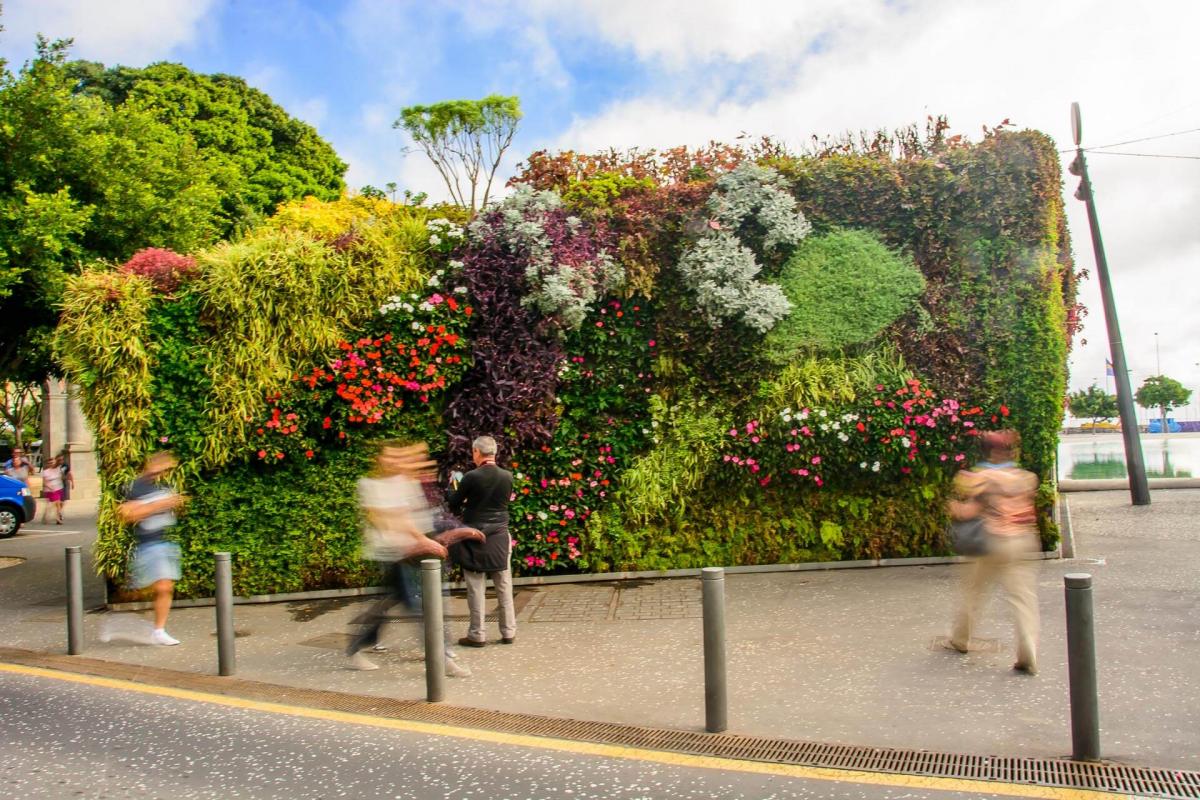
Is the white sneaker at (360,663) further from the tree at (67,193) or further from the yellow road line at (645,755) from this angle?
the tree at (67,193)

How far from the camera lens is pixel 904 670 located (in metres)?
6.29

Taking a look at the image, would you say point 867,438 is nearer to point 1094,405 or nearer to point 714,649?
point 714,649


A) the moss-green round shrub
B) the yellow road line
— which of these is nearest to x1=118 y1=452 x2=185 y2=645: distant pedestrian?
the yellow road line

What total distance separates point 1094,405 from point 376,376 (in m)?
99.0

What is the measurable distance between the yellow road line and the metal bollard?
0.39m

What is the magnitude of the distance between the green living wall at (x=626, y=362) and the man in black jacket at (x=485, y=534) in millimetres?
2364

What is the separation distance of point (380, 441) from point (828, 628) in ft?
16.7

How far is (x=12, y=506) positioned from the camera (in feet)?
61.4

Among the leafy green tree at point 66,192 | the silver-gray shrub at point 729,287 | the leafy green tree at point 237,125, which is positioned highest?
the leafy green tree at point 237,125

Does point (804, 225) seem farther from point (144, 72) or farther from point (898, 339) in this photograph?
point (144, 72)

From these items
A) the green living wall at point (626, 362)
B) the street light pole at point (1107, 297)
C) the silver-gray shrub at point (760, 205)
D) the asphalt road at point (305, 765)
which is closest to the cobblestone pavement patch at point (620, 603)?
the green living wall at point (626, 362)

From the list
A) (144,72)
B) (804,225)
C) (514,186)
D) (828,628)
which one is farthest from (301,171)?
(828,628)

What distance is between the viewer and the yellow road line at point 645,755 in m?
4.33

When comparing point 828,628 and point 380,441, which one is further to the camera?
point 380,441
